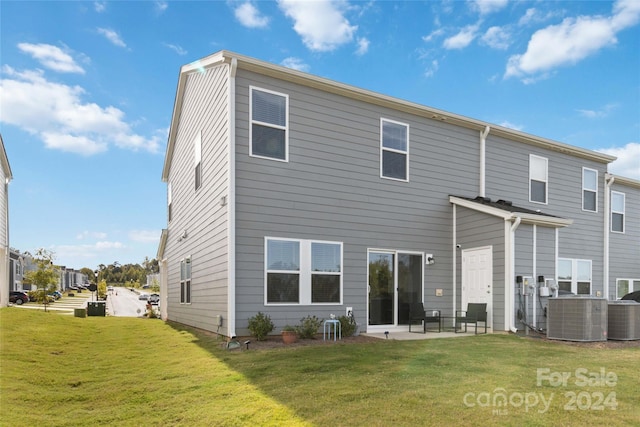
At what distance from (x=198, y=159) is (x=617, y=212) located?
14531mm

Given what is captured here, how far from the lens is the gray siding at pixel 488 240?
33.8ft

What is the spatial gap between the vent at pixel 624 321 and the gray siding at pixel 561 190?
153 inches

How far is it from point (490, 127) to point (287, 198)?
658cm

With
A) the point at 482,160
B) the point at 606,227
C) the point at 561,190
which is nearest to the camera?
the point at 482,160

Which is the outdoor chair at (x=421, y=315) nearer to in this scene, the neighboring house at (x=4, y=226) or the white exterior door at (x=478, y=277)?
the white exterior door at (x=478, y=277)

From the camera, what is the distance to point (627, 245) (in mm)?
15711

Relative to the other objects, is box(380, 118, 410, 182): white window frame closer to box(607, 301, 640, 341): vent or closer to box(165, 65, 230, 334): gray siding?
box(165, 65, 230, 334): gray siding

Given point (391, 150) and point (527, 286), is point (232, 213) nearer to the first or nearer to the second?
point (391, 150)

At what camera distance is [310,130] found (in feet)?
32.6

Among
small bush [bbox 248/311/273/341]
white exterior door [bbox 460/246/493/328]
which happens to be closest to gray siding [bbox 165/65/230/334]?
small bush [bbox 248/311/273/341]

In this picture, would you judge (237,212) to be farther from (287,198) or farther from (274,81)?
(274,81)

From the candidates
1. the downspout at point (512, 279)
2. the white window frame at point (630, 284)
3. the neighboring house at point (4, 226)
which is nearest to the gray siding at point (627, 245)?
the white window frame at point (630, 284)

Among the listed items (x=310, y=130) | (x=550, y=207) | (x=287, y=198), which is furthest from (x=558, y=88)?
(x=287, y=198)

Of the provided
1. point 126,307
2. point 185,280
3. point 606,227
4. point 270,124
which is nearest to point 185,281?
point 185,280
